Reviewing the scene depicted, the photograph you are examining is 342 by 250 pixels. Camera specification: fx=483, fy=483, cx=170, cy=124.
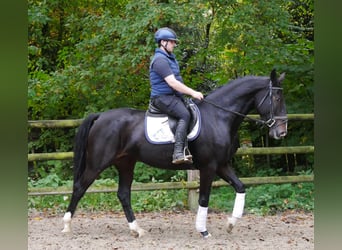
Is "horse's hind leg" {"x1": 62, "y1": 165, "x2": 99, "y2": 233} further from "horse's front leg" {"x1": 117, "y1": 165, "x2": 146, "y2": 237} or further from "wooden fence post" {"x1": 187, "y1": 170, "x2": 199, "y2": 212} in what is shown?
"wooden fence post" {"x1": 187, "y1": 170, "x2": 199, "y2": 212}

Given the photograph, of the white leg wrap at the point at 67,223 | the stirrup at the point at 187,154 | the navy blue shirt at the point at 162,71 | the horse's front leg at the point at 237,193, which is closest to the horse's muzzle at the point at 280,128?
the horse's front leg at the point at 237,193

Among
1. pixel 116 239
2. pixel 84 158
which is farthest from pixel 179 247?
pixel 84 158

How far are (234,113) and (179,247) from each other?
166cm

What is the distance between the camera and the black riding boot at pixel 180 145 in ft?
17.3

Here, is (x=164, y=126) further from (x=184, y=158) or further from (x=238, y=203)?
(x=238, y=203)

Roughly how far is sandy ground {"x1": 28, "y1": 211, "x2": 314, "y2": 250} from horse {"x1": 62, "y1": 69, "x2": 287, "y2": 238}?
23cm

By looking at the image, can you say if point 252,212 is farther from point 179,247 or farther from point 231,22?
point 231,22

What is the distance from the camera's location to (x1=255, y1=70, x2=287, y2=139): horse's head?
5543mm

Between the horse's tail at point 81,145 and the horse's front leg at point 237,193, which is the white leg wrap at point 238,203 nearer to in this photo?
the horse's front leg at point 237,193

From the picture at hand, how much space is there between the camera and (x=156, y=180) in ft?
28.6

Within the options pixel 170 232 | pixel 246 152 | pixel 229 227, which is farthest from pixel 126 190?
pixel 246 152

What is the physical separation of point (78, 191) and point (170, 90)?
1662mm
